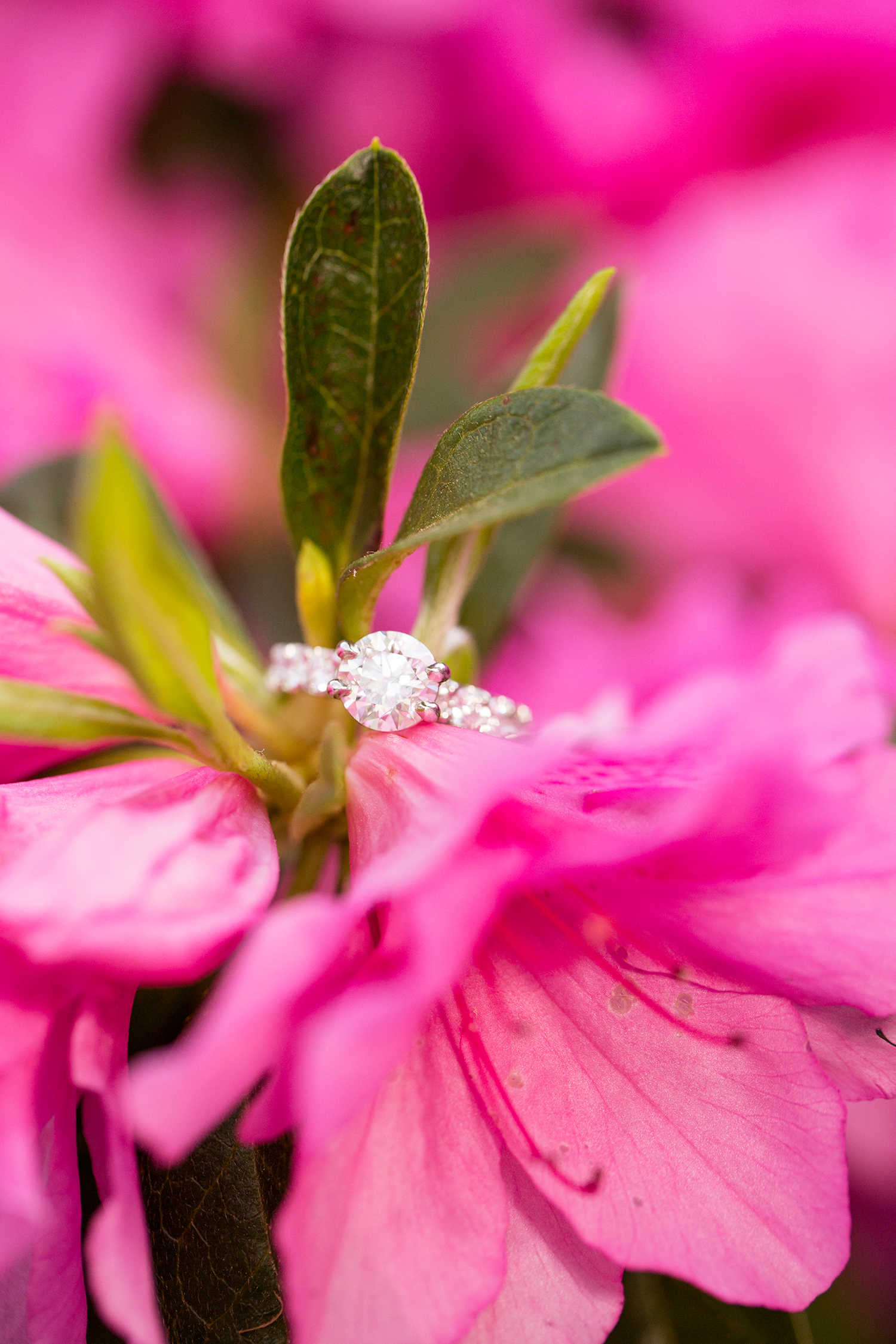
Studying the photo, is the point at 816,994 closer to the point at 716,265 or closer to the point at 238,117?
the point at 716,265

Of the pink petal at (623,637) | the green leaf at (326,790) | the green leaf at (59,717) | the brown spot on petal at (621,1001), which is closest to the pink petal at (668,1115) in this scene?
the brown spot on petal at (621,1001)

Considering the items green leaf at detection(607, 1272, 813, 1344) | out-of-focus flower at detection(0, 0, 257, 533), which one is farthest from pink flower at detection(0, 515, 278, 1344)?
out-of-focus flower at detection(0, 0, 257, 533)

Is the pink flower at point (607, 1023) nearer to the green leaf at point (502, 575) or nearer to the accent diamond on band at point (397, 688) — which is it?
the accent diamond on band at point (397, 688)

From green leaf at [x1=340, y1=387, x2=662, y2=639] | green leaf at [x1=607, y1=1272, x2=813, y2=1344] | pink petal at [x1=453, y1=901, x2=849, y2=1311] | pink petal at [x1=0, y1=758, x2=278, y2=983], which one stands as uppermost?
green leaf at [x1=340, y1=387, x2=662, y2=639]

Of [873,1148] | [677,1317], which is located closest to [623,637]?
[873,1148]

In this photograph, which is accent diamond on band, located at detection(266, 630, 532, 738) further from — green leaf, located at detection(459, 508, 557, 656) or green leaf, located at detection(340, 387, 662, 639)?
green leaf, located at detection(459, 508, 557, 656)

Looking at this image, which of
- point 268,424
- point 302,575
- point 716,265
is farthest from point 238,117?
point 302,575

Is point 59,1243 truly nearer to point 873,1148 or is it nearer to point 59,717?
point 59,717
